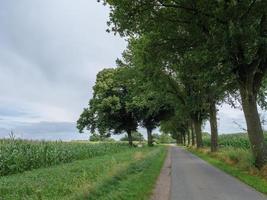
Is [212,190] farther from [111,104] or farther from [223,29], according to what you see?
[111,104]

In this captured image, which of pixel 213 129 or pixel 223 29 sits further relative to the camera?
pixel 213 129

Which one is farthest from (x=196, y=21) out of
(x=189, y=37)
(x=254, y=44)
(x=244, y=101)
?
(x=244, y=101)

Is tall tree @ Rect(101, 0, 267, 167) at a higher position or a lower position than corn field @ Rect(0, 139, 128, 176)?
higher

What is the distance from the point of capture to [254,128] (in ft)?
79.4

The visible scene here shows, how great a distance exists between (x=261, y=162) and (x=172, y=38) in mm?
8504

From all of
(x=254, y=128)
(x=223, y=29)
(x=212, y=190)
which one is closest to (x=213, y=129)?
(x=254, y=128)

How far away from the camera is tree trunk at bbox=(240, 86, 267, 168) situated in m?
23.9

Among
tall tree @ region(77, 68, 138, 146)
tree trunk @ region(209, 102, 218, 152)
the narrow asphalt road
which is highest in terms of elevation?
tall tree @ region(77, 68, 138, 146)

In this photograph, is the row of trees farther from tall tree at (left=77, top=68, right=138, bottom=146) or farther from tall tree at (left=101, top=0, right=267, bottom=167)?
tall tree at (left=77, top=68, right=138, bottom=146)

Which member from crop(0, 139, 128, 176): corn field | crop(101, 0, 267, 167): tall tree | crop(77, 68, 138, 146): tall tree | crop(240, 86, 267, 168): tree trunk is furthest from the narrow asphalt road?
crop(77, 68, 138, 146): tall tree

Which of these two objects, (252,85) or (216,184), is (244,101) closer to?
(252,85)

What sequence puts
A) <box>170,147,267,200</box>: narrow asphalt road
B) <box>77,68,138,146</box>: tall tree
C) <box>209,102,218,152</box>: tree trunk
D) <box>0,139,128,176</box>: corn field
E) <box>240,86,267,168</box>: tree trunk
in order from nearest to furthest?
<box>170,147,267,200</box>: narrow asphalt road
<box>240,86,267,168</box>: tree trunk
<box>0,139,128,176</box>: corn field
<box>209,102,218,152</box>: tree trunk
<box>77,68,138,146</box>: tall tree

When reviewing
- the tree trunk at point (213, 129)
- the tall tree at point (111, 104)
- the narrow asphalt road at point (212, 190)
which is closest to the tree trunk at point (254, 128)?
the narrow asphalt road at point (212, 190)

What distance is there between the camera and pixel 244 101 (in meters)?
24.7
